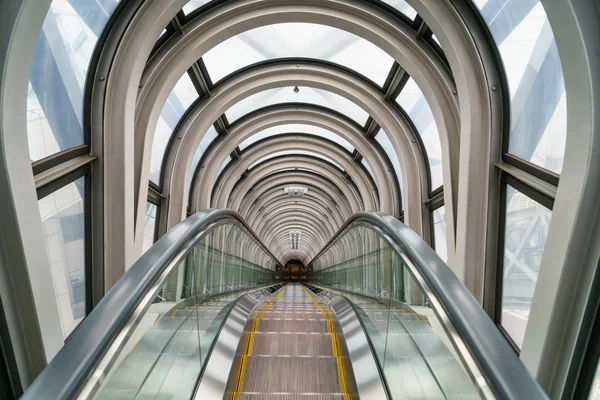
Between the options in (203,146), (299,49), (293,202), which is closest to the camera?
(299,49)

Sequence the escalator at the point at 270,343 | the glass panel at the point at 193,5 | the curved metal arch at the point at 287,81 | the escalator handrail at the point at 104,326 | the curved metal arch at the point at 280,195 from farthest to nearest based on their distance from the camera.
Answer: the curved metal arch at the point at 280,195
the curved metal arch at the point at 287,81
the glass panel at the point at 193,5
the escalator at the point at 270,343
the escalator handrail at the point at 104,326

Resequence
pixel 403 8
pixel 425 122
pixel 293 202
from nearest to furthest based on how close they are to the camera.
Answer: pixel 403 8
pixel 425 122
pixel 293 202

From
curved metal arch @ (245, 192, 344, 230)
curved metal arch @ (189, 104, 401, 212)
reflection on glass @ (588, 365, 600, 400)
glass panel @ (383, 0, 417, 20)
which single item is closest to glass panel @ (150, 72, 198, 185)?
curved metal arch @ (189, 104, 401, 212)

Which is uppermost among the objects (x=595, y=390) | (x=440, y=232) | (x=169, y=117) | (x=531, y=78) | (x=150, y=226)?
(x=169, y=117)

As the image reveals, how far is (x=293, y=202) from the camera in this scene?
29906mm

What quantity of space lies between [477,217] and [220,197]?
38.8 feet

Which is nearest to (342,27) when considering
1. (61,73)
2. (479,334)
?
(61,73)

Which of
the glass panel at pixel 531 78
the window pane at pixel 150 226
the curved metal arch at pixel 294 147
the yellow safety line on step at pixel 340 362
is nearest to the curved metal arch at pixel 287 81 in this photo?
the window pane at pixel 150 226

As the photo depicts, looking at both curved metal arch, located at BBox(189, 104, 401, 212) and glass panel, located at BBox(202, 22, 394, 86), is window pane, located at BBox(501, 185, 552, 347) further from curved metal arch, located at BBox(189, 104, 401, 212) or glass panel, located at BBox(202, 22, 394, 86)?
curved metal arch, located at BBox(189, 104, 401, 212)

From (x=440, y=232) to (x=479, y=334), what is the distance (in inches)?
360

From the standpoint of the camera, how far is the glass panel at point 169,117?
995cm

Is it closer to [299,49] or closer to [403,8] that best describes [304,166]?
[299,49]

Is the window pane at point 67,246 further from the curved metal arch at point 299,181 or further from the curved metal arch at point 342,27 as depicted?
the curved metal arch at point 299,181

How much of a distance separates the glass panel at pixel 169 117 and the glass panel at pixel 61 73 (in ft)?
11.7
